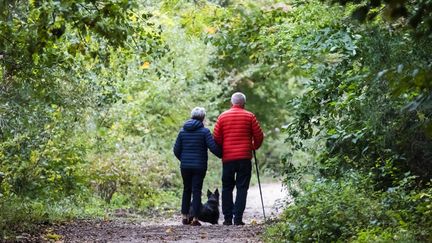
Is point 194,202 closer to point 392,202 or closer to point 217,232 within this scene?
point 217,232

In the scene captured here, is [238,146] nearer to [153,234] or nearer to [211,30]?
[153,234]

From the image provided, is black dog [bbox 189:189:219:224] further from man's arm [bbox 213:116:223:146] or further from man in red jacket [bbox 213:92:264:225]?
man's arm [bbox 213:116:223:146]

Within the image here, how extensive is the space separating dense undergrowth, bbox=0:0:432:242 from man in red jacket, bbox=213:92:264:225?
1.97 feet

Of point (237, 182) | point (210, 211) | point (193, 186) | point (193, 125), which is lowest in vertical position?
point (210, 211)

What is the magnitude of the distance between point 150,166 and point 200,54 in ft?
21.5

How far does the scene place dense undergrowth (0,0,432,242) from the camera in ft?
26.9

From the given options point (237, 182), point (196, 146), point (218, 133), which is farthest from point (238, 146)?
point (196, 146)

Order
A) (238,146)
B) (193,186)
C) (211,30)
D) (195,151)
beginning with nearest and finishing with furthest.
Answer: (238,146) → (195,151) → (193,186) → (211,30)

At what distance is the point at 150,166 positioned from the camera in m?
20.0

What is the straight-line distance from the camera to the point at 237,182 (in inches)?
514

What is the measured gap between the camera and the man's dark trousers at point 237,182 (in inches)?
508

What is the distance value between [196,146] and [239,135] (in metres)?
0.76

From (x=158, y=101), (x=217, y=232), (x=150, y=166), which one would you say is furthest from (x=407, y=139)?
(x=158, y=101)

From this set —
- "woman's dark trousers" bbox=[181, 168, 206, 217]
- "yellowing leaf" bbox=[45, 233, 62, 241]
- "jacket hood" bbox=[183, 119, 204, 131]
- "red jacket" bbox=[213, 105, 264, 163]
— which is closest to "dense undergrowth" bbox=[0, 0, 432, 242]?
"yellowing leaf" bbox=[45, 233, 62, 241]
